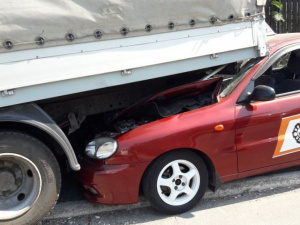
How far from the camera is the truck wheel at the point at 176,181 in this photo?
3828mm

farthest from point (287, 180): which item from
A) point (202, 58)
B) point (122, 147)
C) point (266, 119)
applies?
point (122, 147)

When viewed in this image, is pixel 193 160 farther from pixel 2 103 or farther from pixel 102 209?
pixel 2 103

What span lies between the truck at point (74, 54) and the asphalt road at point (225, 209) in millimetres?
498

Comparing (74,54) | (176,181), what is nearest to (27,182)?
(74,54)

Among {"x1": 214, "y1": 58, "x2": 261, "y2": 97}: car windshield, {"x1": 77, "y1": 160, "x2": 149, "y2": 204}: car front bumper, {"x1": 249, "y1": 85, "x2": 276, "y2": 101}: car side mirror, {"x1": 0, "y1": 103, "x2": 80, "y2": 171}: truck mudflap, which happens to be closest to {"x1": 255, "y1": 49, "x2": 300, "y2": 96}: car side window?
{"x1": 214, "y1": 58, "x2": 261, "y2": 97}: car windshield

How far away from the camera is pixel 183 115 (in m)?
3.90

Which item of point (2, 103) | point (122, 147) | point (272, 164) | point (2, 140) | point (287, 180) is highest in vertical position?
point (2, 103)

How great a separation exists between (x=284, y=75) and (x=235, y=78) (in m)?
1.12

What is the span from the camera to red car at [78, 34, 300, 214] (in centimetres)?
375

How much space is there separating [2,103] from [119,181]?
4.14ft

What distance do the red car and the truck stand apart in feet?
0.88

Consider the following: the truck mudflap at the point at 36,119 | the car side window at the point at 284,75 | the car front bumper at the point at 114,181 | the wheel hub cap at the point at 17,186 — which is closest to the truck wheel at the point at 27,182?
the wheel hub cap at the point at 17,186

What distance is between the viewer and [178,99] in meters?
4.37

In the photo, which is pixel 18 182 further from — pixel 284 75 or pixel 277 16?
pixel 277 16
